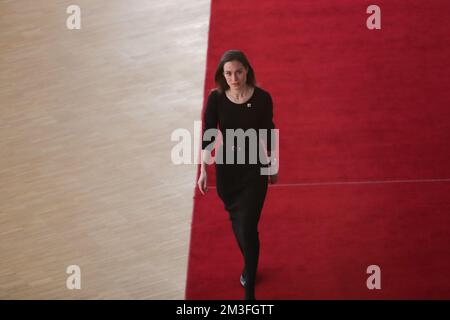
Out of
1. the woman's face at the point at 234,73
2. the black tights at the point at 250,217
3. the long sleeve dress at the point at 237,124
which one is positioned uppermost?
the woman's face at the point at 234,73

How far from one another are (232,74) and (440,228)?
6.34 feet

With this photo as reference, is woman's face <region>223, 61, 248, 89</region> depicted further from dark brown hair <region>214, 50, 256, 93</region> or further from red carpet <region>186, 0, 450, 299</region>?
red carpet <region>186, 0, 450, 299</region>

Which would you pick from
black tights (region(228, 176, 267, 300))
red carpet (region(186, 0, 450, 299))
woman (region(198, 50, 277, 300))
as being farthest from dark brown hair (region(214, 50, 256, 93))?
red carpet (region(186, 0, 450, 299))

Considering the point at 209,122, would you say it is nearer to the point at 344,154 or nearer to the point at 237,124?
the point at 237,124

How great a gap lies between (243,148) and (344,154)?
69.7 inches

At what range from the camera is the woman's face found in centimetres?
424

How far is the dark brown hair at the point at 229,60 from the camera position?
4246 millimetres

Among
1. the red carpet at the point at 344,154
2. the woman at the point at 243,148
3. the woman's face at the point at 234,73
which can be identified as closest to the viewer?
the woman's face at the point at 234,73

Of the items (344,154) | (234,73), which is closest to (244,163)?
(234,73)

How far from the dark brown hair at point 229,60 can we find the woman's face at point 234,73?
2cm

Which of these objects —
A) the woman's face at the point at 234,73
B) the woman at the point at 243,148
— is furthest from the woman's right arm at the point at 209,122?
the woman's face at the point at 234,73

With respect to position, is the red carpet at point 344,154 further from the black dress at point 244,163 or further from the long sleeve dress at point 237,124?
the long sleeve dress at point 237,124

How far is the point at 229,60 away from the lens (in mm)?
4242

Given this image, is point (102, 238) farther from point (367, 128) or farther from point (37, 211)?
point (367, 128)
